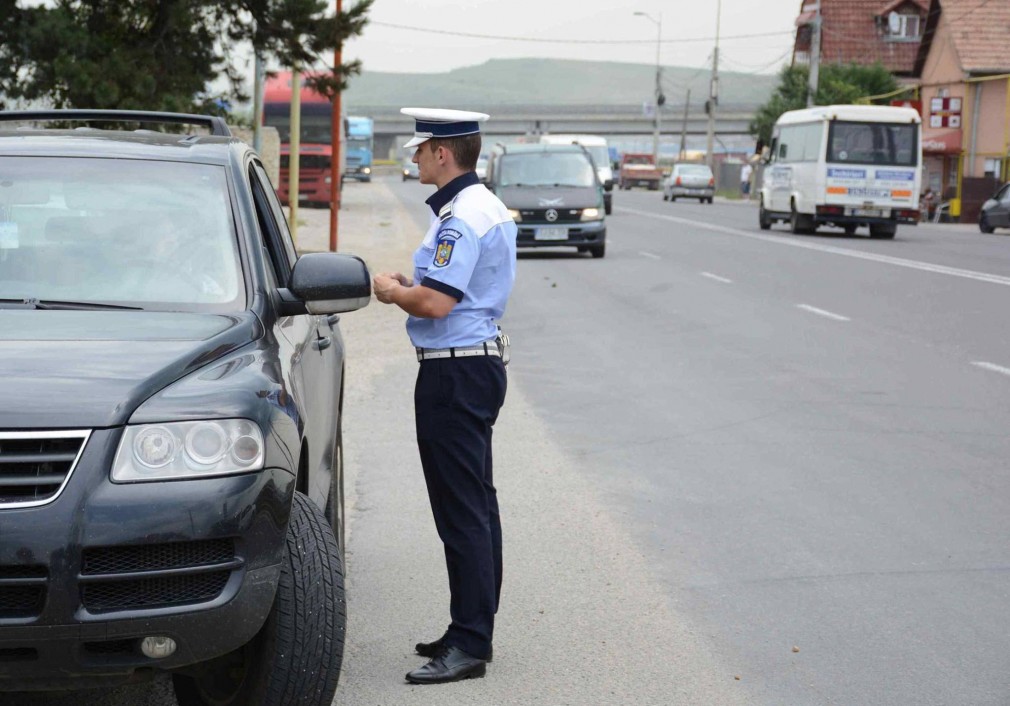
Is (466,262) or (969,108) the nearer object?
(466,262)

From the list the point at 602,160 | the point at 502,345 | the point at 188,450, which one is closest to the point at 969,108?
the point at 602,160

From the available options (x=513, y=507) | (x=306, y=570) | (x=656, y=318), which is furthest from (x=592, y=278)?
(x=306, y=570)

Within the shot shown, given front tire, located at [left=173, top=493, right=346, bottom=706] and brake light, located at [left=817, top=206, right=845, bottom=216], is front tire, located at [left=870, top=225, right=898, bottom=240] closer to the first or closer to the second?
brake light, located at [left=817, top=206, right=845, bottom=216]

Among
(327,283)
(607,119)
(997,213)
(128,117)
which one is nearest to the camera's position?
(327,283)

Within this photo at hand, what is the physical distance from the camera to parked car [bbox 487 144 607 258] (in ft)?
80.5

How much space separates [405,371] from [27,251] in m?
7.56

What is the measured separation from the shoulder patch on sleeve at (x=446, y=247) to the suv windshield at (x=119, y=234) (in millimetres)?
601

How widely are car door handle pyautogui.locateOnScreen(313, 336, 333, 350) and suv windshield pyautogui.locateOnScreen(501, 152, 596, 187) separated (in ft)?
65.5

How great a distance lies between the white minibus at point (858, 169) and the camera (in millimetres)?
33031

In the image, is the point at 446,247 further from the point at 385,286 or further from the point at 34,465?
the point at 34,465

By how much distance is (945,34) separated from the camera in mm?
59781

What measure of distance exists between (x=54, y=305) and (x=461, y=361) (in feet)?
4.02

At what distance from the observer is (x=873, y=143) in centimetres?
3372

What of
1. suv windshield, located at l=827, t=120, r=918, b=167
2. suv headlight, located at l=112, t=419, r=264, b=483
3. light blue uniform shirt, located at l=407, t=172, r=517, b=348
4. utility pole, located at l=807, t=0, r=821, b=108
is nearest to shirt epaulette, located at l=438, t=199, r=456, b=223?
light blue uniform shirt, located at l=407, t=172, r=517, b=348
